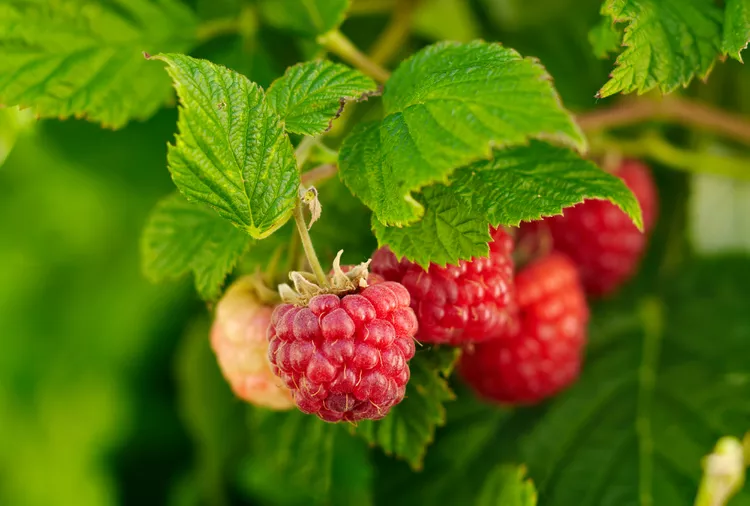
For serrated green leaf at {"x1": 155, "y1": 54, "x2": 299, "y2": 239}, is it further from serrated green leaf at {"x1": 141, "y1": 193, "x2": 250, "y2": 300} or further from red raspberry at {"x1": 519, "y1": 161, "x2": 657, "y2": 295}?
red raspberry at {"x1": 519, "y1": 161, "x2": 657, "y2": 295}

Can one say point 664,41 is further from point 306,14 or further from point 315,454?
point 315,454

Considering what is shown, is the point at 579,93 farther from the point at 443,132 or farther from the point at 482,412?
the point at 443,132

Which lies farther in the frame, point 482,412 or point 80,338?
point 80,338

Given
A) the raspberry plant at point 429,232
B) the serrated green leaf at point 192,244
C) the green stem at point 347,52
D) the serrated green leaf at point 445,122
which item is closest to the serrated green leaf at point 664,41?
the raspberry plant at point 429,232

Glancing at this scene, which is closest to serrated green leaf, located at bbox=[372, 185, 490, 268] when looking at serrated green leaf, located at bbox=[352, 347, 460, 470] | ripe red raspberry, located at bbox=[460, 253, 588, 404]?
serrated green leaf, located at bbox=[352, 347, 460, 470]

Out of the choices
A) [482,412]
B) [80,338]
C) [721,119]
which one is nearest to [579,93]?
[721,119]
